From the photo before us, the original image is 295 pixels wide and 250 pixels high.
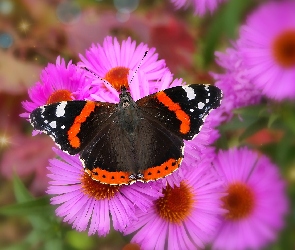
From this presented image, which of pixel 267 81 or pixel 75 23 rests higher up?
pixel 75 23

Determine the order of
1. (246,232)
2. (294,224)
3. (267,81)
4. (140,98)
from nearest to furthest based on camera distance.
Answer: (140,98) → (246,232) → (267,81) → (294,224)

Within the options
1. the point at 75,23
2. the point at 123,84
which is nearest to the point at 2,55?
the point at 75,23

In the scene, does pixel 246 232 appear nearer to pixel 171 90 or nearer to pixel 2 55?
pixel 171 90

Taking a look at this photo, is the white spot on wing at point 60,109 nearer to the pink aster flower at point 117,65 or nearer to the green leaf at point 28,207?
the pink aster flower at point 117,65

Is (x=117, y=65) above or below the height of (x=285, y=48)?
below

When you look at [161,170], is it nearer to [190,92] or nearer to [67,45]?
[190,92]

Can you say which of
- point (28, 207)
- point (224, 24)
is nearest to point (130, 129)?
point (28, 207)
